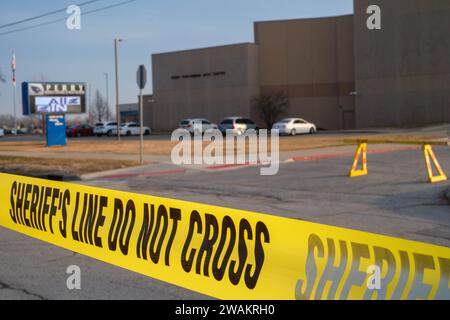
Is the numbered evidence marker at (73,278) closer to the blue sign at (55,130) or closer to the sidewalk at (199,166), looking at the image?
the sidewalk at (199,166)

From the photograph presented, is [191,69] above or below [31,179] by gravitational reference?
above

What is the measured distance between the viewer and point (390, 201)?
11.9 m

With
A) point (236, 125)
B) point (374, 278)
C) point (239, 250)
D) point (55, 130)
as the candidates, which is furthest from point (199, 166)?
point (236, 125)

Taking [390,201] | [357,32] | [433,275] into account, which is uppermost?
[357,32]

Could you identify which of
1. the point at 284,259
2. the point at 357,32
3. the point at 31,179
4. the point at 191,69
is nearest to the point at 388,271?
the point at 284,259

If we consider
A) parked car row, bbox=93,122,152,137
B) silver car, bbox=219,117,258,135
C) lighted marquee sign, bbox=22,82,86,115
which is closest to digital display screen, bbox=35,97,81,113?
lighted marquee sign, bbox=22,82,86,115

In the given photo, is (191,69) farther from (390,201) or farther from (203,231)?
(203,231)

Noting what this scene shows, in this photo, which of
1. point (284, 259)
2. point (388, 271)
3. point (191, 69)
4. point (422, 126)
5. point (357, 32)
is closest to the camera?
point (388, 271)

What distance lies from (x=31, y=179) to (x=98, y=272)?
209 centimetres

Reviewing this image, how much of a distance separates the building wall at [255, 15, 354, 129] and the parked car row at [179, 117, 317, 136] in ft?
32.1

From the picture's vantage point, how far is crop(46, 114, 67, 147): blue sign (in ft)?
119

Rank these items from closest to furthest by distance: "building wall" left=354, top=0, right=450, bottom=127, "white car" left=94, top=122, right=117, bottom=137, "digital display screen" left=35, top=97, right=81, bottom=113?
"digital display screen" left=35, top=97, right=81, bottom=113
"building wall" left=354, top=0, right=450, bottom=127
"white car" left=94, top=122, right=117, bottom=137

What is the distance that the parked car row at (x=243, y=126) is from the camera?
4425 centimetres

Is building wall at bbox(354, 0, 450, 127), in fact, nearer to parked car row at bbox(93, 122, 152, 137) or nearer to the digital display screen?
parked car row at bbox(93, 122, 152, 137)
